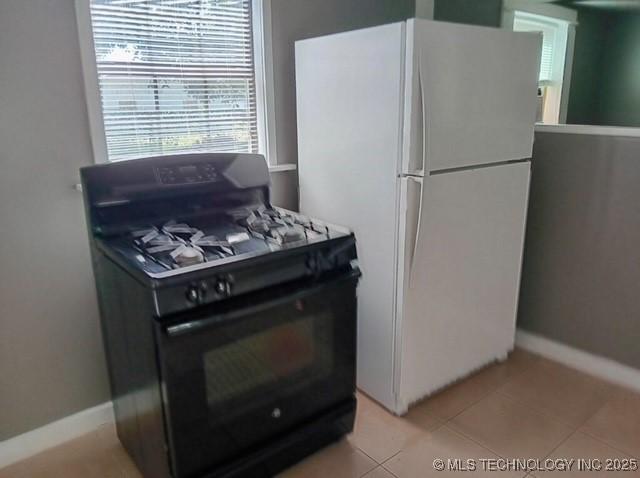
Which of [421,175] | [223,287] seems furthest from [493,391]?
[223,287]

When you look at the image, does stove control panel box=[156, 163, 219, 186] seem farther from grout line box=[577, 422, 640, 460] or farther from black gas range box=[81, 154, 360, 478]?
grout line box=[577, 422, 640, 460]

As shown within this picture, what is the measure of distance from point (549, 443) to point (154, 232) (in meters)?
1.74

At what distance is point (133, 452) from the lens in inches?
73.4

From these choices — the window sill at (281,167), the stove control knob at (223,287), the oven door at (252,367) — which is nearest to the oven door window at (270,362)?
the oven door at (252,367)

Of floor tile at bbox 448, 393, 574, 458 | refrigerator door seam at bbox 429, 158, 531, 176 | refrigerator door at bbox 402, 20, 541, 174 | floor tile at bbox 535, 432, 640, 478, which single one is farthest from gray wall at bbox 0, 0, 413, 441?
floor tile at bbox 535, 432, 640, 478

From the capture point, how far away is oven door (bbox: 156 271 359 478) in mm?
1447

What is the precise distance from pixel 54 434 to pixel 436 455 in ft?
5.00

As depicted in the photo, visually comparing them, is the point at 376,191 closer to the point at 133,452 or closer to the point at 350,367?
the point at 350,367

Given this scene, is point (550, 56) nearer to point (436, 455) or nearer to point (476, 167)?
point (476, 167)

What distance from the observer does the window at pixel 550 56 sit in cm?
257

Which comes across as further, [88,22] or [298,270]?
[88,22]

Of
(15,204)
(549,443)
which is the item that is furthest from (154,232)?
(549,443)

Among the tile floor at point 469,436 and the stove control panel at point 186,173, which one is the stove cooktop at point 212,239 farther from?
the tile floor at point 469,436

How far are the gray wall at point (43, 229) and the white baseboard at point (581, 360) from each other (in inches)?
84.3
